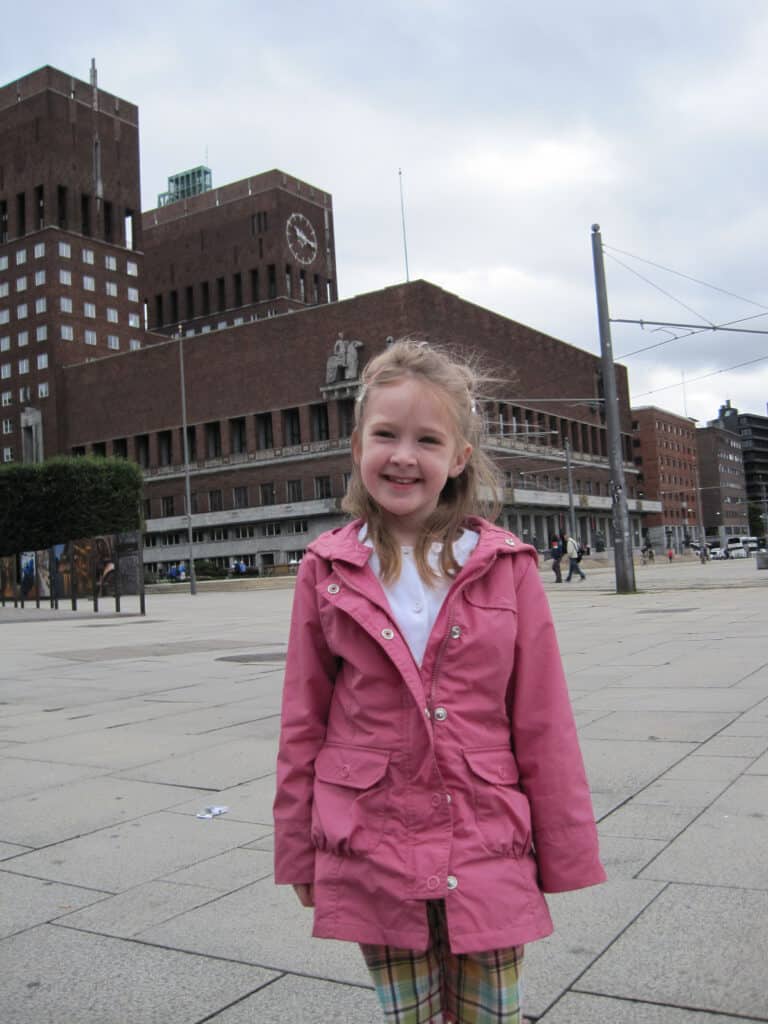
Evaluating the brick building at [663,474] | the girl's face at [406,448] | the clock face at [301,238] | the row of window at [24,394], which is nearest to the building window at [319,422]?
the row of window at [24,394]

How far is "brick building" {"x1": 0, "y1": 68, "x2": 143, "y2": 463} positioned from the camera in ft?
273

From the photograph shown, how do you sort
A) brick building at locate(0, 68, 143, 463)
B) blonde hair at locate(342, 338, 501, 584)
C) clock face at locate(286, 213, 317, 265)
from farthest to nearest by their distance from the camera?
1. clock face at locate(286, 213, 317, 265)
2. brick building at locate(0, 68, 143, 463)
3. blonde hair at locate(342, 338, 501, 584)

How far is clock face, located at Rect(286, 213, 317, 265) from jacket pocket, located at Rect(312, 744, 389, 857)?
10097 cm

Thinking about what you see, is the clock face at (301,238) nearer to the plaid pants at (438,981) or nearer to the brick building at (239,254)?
the brick building at (239,254)

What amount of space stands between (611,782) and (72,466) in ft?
155

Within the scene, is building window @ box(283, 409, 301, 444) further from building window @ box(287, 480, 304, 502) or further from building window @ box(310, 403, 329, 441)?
building window @ box(287, 480, 304, 502)

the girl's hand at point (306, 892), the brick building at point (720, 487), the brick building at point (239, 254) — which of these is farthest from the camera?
the brick building at point (720, 487)

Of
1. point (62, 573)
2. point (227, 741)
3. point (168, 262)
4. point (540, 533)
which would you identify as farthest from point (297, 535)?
point (227, 741)

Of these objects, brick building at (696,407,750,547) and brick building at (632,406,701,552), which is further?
brick building at (696,407,750,547)

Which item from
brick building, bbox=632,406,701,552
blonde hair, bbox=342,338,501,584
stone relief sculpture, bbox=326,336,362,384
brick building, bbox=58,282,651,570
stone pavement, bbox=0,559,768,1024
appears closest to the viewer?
blonde hair, bbox=342,338,501,584

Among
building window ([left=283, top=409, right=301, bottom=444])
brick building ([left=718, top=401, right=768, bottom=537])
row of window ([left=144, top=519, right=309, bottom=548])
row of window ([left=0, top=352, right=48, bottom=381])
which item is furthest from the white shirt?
brick building ([left=718, top=401, right=768, bottom=537])

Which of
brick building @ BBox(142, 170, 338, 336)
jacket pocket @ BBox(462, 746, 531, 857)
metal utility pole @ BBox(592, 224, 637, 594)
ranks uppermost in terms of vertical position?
brick building @ BBox(142, 170, 338, 336)

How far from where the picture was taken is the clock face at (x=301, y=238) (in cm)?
9888

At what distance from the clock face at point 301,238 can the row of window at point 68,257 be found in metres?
16.9
